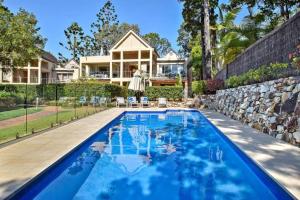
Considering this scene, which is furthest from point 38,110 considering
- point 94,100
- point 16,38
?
point 16,38

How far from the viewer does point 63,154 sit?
20.5 ft

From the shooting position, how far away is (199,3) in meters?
24.8

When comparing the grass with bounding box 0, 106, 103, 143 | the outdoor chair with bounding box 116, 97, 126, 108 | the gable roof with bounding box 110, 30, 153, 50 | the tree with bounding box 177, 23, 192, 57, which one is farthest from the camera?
the tree with bounding box 177, 23, 192, 57

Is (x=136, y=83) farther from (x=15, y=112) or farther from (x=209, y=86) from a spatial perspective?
(x=15, y=112)

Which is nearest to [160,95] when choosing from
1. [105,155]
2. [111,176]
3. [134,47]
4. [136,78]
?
[136,78]

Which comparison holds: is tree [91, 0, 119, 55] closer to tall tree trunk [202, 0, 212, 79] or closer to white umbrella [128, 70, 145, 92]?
white umbrella [128, 70, 145, 92]

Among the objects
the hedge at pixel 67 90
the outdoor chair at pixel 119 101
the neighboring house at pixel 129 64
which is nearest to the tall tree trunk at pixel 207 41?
the outdoor chair at pixel 119 101

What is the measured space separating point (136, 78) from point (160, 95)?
427 centimetres

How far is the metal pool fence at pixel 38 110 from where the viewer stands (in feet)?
31.8

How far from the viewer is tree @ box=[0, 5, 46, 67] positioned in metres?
21.9

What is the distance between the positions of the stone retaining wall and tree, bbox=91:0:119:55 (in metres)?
41.8

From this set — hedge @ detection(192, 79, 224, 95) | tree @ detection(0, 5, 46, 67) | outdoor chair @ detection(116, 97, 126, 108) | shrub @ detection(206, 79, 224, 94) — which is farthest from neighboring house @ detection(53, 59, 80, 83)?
shrub @ detection(206, 79, 224, 94)

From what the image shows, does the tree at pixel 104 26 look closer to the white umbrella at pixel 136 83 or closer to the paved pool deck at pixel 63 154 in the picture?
the white umbrella at pixel 136 83

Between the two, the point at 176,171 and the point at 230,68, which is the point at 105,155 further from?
the point at 230,68
